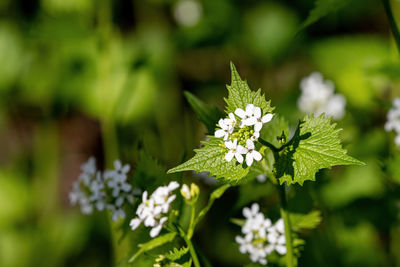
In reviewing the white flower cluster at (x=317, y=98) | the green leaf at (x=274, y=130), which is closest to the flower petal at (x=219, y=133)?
the green leaf at (x=274, y=130)

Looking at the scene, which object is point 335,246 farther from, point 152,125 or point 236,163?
→ point 152,125

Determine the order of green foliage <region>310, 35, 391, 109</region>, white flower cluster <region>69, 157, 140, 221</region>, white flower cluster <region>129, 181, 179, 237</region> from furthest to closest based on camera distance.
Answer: green foliage <region>310, 35, 391, 109</region>
white flower cluster <region>69, 157, 140, 221</region>
white flower cluster <region>129, 181, 179, 237</region>

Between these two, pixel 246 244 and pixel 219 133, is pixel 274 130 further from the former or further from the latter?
pixel 246 244

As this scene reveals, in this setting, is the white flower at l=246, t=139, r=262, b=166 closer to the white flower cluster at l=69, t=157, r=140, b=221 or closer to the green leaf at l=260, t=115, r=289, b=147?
the green leaf at l=260, t=115, r=289, b=147

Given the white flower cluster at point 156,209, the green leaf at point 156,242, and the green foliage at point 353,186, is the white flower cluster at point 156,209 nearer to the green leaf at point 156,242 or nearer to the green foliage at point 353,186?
the green leaf at point 156,242

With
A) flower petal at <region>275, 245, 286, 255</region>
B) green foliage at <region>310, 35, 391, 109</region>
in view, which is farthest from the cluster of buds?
green foliage at <region>310, 35, 391, 109</region>

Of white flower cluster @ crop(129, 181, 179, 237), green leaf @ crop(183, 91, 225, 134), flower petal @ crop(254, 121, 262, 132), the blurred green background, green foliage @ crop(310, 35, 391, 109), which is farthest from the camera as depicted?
green foliage @ crop(310, 35, 391, 109)

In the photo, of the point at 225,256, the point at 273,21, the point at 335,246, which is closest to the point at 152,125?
the point at 225,256
